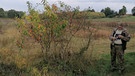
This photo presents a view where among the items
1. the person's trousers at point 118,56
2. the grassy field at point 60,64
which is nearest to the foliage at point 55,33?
the grassy field at point 60,64

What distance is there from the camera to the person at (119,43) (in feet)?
40.9

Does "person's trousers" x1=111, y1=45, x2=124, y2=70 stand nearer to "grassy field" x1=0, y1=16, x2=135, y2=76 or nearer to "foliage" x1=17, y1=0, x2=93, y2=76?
"grassy field" x1=0, y1=16, x2=135, y2=76

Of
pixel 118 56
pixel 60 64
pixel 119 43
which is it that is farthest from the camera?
pixel 60 64

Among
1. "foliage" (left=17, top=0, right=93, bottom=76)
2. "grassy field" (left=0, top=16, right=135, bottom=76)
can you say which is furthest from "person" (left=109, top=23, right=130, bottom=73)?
"foliage" (left=17, top=0, right=93, bottom=76)

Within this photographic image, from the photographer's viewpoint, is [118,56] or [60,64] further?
[60,64]

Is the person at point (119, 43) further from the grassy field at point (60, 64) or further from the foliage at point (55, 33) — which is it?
the foliage at point (55, 33)

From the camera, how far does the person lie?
12.5 meters

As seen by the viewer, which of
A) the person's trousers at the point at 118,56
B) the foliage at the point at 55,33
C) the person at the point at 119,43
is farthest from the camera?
the foliage at the point at 55,33

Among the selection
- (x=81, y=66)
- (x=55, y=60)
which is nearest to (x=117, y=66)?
(x=81, y=66)

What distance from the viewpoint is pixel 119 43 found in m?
12.7

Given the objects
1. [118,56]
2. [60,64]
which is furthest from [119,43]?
[60,64]

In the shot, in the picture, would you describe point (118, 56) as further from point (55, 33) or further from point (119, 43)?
point (55, 33)

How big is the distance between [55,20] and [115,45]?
8.79ft

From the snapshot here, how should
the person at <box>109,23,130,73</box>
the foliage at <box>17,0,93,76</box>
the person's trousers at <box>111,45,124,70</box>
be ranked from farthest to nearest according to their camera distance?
the foliage at <box>17,0,93,76</box> → the person's trousers at <box>111,45,124,70</box> → the person at <box>109,23,130,73</box>
